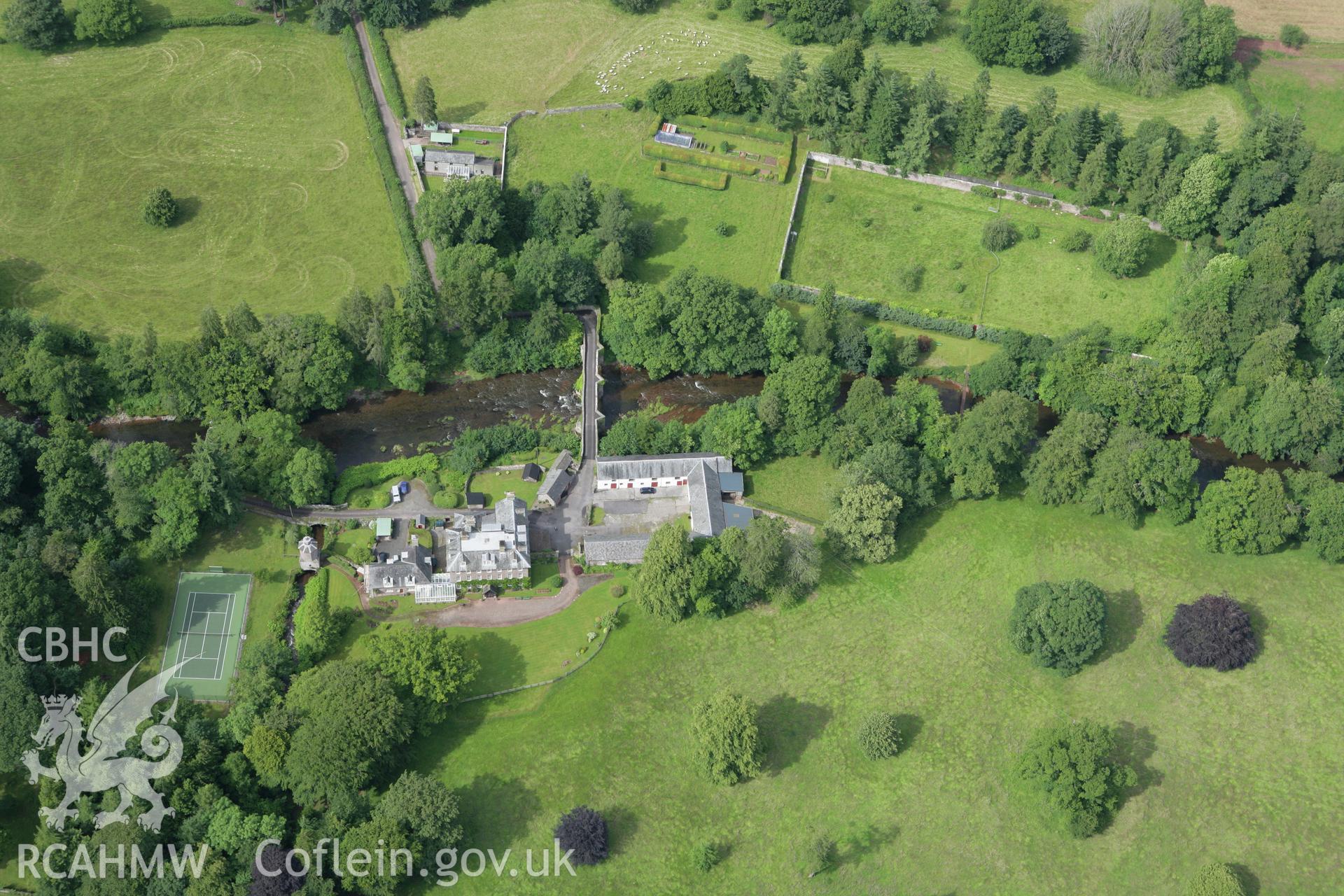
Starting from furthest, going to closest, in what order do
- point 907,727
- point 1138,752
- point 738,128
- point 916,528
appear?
point 738,128, point 916,528, point 907,727, point 1138,752

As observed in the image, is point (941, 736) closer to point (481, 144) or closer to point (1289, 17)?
point (481, 144)

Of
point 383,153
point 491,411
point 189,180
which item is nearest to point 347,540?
point 491,411

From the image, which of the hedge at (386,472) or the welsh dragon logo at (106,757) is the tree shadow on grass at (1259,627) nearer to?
the hedge at (386,472)

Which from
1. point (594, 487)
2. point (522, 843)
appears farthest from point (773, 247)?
point (522, 843)

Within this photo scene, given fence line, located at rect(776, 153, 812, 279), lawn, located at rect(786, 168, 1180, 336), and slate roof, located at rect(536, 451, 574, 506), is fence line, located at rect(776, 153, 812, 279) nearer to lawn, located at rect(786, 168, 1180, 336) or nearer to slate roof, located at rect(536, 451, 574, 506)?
lawn, located at rect(786, 168, 1180, 336)

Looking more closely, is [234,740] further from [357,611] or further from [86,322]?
[86,322]

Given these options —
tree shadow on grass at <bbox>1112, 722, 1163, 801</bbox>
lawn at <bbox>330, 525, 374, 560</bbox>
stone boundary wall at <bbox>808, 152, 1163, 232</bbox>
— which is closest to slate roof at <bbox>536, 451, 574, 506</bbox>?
lawn at <bbox>330, 525, 374, 560</bbox>

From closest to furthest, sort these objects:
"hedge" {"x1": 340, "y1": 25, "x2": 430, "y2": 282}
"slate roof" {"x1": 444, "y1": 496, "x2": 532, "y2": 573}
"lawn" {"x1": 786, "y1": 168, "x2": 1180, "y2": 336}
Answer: "slate roof" {"x1": 444, "y1": 496, "x2": 532, "y2": 573}
"hedge" {"x1": 340, "y1": 25, "x2": 430, "y2": 282}
"lawn" {"x1": 786, "y1": 168, "x2": 1180, "y2": 336}
